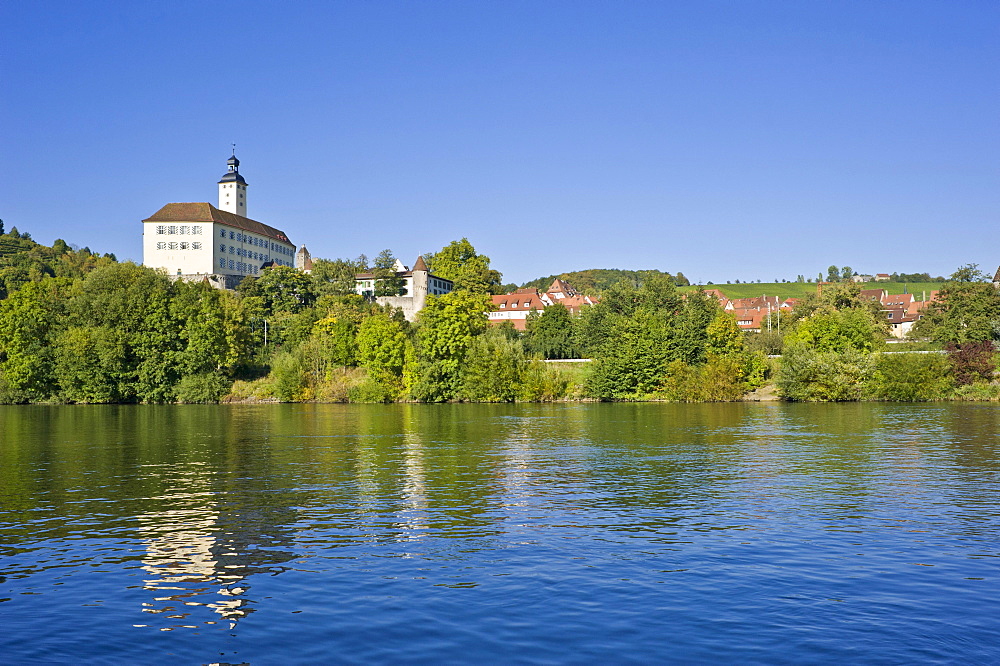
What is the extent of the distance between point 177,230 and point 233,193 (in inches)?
1176

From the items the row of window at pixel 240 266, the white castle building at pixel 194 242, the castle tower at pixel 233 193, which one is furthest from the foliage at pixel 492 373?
the castle tower at pixel 233 193

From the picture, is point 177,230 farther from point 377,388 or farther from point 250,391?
point 377,388

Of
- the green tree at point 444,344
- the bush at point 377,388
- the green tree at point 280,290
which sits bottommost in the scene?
the bush at point 377,388

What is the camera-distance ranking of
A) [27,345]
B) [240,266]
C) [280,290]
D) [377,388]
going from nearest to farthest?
1. [27,345]
2. [377,388]
3. [280,290]
4. [240,266]

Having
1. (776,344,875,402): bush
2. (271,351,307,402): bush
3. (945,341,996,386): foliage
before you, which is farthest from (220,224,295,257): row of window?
(945,341,996,386): foliage

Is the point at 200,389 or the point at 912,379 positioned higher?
the point at 200,389

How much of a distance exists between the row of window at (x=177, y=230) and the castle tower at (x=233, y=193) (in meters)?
27.0

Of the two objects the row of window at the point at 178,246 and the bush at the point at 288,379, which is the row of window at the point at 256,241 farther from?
the bush at the point at 288,379

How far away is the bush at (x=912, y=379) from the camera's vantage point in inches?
3191

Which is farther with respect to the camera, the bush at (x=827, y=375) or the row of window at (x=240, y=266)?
the row of window at (x=240, y=266)

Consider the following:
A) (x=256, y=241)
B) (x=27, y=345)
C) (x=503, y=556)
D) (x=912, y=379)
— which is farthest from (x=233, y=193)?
(x=503, y=556)

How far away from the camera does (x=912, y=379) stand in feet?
267

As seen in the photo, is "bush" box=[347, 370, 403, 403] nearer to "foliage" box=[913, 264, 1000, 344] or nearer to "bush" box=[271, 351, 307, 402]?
"bush" box=[271, 351, 307, 402]

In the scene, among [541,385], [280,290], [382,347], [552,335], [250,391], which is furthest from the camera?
[280,290]
